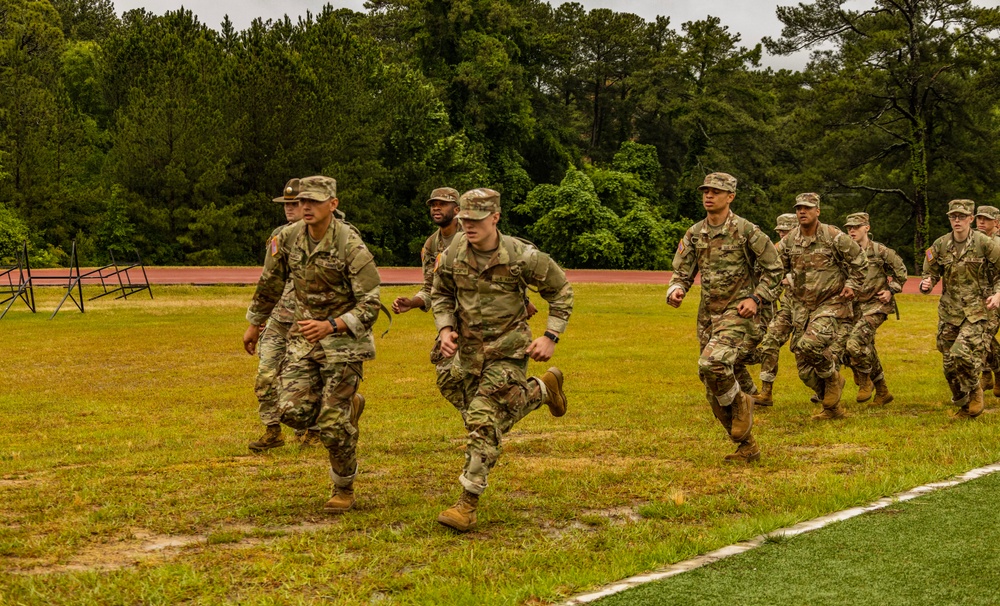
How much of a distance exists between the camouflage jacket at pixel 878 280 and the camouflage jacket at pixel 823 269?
109 centimetres

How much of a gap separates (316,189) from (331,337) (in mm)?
1055

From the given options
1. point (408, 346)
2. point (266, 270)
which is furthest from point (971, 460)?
point (408, 346)

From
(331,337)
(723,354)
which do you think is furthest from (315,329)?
(723,354)

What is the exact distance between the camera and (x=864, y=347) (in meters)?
13.1

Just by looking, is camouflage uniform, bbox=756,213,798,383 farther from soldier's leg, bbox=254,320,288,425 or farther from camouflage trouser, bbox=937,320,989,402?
soldier's leg, bbox=254,320,288,425

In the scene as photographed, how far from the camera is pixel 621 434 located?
10977mm

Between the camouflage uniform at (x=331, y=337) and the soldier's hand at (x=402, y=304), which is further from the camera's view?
the soldier's hand at (x=402, y=304)

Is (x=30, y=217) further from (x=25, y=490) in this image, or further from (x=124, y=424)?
(x=25, y=490)

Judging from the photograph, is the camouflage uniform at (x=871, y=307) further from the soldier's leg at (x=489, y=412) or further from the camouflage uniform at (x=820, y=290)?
the soldier's leg at (x=489, y=412)

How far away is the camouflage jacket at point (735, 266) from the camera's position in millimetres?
9523

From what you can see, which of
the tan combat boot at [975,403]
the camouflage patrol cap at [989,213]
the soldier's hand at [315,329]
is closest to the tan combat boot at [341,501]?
the soldier's hand at [315,329]

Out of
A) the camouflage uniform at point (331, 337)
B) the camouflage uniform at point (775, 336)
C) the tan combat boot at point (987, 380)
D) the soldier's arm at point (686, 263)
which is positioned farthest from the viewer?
the tan combat boot at point (987, 380)

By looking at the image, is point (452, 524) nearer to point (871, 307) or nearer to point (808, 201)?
point (808, 201)

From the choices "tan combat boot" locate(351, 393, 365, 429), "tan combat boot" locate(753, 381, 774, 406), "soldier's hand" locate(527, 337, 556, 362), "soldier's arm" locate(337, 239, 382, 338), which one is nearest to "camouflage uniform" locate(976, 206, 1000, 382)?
"tan combat boot" locate(753, 381, 774, 406)
